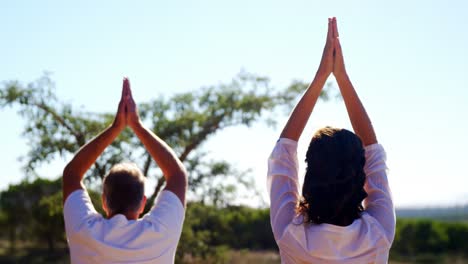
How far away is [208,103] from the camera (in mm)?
10914

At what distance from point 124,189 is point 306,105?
33.8 inches

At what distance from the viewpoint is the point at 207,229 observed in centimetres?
1148

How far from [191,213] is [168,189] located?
8.15 meters

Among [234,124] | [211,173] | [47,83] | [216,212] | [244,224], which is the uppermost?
[47,83]

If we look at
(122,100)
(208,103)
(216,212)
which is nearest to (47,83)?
(208,103)

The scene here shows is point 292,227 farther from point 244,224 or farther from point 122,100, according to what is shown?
point 244,224

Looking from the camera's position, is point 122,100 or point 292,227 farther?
point 122,100

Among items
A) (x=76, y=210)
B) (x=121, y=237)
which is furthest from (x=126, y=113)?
(x=121, y=237)

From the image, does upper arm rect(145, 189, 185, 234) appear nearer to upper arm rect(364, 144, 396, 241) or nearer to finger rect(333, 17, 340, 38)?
upper arm rect(364, 144, 396, 241)

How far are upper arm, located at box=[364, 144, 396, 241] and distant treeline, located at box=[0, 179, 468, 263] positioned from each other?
7.67m

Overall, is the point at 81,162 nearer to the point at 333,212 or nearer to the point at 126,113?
the point at 126,113

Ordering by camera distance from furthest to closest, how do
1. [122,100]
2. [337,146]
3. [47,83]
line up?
[47,83]
[122,100]
[337,146]

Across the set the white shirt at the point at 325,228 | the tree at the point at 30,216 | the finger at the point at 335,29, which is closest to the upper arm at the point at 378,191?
the white shirt at the point at 325,228

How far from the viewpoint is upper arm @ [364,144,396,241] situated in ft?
8.80
